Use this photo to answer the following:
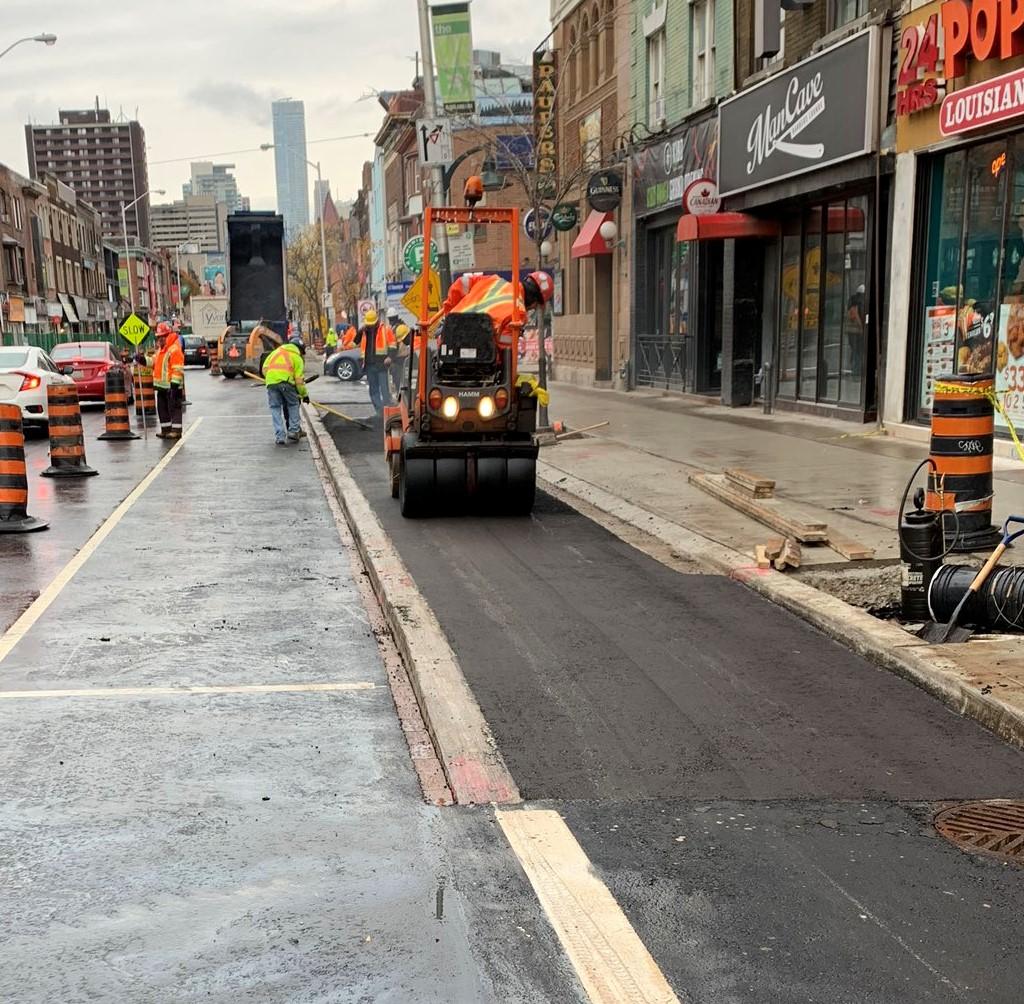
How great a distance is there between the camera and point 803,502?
10758mm

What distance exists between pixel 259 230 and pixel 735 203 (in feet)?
76.6

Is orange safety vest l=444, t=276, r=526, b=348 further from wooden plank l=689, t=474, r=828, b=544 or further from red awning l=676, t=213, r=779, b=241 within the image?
red awning l=676, t=213, r=779, b=241

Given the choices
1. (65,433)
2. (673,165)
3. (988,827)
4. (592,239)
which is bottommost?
(988,827)

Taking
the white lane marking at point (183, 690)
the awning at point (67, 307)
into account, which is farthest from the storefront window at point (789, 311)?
the awning at point (67, 307)

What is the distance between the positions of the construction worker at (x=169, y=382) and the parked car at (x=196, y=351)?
37265 millimetres

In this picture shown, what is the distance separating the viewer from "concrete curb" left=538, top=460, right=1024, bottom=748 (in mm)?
5215

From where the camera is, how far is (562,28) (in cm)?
3212

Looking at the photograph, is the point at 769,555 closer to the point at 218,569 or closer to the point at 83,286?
the point at 218,569

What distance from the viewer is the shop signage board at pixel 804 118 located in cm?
1584

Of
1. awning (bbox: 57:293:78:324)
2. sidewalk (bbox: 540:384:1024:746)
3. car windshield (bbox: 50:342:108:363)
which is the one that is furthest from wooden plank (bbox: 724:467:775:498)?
awning (bbox: 57:293:78:324)

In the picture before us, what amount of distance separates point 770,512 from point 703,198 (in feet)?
42.8

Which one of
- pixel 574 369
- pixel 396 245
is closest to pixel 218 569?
pixel 574 369

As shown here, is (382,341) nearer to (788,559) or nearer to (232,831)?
(788,559)

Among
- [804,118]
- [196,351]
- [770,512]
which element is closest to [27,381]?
[804,118]
